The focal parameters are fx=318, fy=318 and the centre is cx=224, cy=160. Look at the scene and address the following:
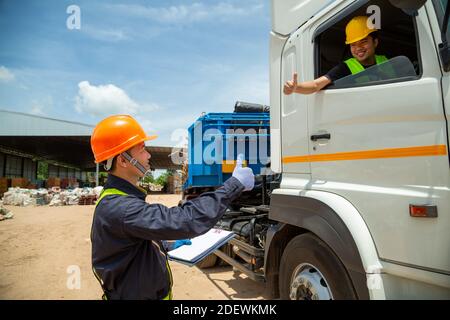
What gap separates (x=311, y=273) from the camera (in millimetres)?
2297

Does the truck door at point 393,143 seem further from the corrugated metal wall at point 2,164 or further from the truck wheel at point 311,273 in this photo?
the corrugated metal wall at point 2,164

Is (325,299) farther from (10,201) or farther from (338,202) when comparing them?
(10,201)

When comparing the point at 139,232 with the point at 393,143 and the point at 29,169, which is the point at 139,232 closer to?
the point at 393,143

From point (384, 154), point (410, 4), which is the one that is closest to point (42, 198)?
point (384, 154)

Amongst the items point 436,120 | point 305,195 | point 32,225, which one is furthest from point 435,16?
point 32,225

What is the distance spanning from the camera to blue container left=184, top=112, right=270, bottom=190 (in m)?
4.98

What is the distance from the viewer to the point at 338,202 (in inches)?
81.4

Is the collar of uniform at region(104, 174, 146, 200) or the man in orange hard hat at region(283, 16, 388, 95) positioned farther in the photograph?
the man in orange hard hat at region(283, 16, 388, 95)

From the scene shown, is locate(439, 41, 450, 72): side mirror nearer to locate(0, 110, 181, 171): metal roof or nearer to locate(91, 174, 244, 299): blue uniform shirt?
locate(91, 174, 244, 299): blue uniform shirt

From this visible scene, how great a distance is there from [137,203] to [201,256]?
626mm

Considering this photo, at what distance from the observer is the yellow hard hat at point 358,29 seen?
217 cm

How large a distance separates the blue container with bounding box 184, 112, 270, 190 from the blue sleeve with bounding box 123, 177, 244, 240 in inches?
127

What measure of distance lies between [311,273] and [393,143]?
1085 millimetres

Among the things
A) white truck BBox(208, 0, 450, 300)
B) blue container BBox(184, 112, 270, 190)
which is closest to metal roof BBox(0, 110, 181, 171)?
blue container BBox(184, 112, 270, 190)
